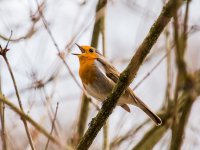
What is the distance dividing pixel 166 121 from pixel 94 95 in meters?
0.95

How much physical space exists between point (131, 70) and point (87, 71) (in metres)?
1.99

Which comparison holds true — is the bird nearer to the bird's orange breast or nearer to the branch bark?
the bird's orange breast

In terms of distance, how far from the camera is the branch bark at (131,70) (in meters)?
2.21

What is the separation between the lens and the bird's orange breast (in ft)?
14.2

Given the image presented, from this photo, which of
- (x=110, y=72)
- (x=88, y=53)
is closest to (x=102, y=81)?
(x=110, y=72)

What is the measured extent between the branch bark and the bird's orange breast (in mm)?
1442

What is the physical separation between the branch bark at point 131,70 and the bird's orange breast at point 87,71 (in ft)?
4.73

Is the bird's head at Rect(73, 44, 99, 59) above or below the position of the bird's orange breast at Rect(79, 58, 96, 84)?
above

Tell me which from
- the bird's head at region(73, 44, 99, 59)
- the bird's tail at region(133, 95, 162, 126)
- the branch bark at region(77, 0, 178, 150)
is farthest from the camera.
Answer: the bird's head at region(73, 44, 99, 59)

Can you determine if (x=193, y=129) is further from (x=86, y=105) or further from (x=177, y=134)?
(x=177, y=134)

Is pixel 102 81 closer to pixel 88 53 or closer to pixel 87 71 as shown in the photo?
pixel 87 71

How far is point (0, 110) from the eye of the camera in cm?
267

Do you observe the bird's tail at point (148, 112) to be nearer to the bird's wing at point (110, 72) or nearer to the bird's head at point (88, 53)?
the bird's wing at point (110, 72)

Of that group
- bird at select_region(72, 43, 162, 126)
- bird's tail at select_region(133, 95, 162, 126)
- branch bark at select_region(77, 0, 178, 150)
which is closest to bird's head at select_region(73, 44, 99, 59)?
bird at select_region(72, 43, 162, 126)
